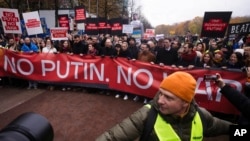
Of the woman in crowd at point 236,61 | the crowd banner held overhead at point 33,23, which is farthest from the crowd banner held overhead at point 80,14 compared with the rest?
the woman in crowd at point 236,61

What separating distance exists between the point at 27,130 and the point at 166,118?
110 centimetres

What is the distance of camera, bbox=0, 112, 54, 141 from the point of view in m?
1.47

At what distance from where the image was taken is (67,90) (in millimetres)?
9844

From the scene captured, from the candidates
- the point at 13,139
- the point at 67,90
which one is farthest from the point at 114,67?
the point at 13,139

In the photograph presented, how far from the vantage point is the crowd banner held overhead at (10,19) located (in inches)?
425

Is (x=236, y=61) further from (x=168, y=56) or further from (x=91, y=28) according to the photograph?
(x=91, y=28)

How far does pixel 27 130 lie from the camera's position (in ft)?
5.09

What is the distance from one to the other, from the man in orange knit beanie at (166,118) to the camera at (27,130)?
1.88 ft

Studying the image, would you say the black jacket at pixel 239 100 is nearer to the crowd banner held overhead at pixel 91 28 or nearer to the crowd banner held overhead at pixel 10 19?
the crowd banner held overhead at pixel 10 19

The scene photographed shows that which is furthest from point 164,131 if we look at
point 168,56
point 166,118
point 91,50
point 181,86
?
point 91,50

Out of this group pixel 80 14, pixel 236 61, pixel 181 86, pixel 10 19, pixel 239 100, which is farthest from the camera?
pixel 80 14

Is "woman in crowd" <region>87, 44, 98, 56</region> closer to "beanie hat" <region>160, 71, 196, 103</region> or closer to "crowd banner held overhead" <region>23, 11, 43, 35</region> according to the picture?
"crowd banner held overhead" <region>23, 11, 43, 35</region>

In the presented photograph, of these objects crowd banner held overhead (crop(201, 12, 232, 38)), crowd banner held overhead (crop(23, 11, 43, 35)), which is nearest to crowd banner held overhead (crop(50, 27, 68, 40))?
crowd banner held overhead (crop(23, 11, 43, 35))

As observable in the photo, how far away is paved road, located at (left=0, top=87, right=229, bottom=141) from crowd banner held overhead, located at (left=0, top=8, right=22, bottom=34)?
8.00 ft
